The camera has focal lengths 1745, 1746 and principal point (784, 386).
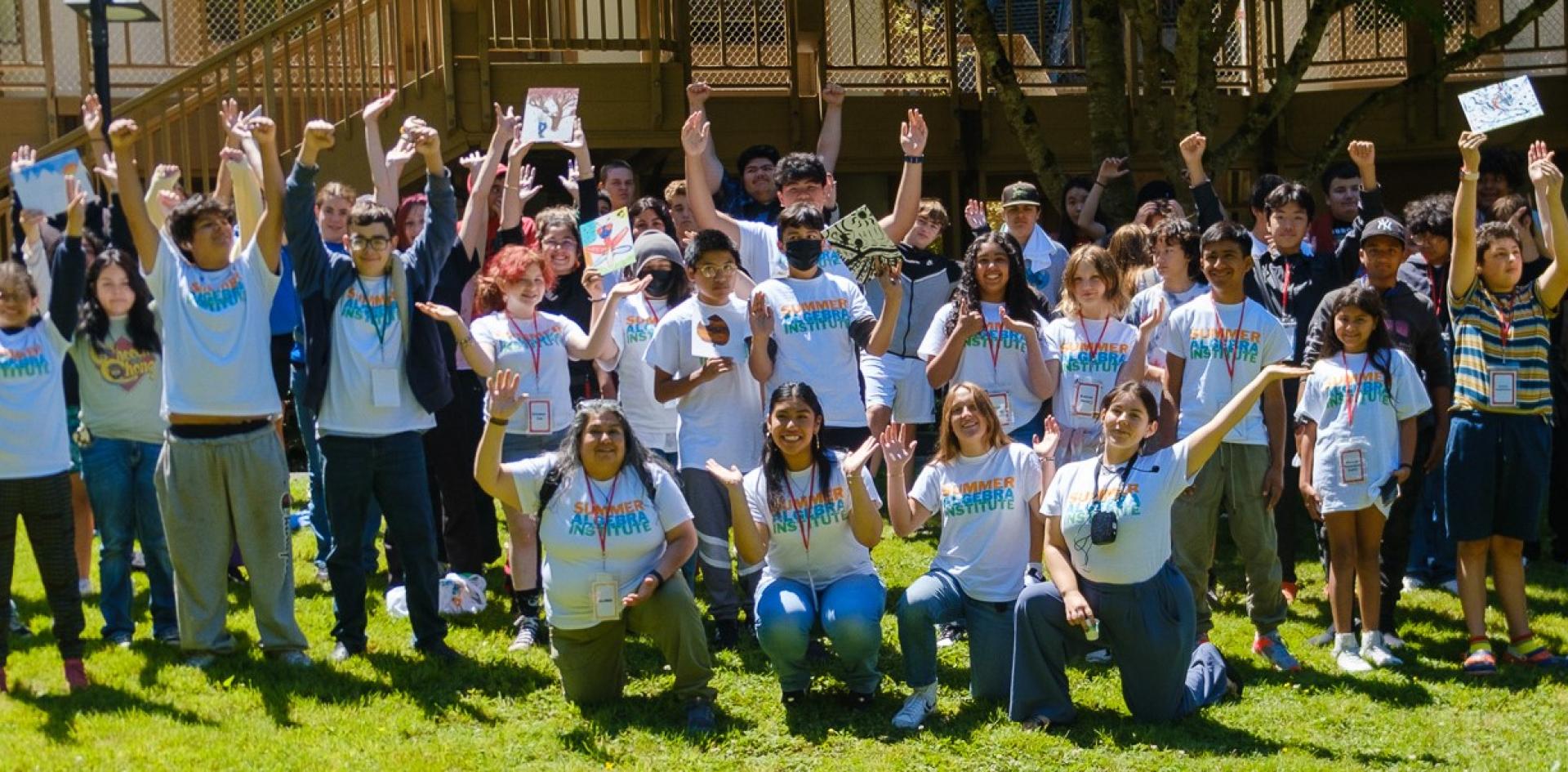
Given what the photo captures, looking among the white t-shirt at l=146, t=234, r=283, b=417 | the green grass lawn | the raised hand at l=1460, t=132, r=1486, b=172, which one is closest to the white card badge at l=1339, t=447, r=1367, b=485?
the green grass lawn

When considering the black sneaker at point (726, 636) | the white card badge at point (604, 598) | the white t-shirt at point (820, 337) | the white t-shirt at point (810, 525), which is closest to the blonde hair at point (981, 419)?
the white t-shirt at point (810, 525)

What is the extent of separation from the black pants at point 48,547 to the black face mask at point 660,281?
2562mm

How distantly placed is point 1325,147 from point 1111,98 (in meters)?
1.50

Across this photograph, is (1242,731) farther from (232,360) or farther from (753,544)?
(232,360)

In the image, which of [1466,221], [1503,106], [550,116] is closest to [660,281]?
[550,116]

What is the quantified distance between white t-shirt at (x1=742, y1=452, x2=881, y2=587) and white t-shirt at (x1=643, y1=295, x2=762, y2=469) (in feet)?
1.98

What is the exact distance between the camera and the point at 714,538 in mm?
7242

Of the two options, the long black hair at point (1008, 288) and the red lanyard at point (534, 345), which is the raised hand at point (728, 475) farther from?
the long black hair at point (1008, 288)

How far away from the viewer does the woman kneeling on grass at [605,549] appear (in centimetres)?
636

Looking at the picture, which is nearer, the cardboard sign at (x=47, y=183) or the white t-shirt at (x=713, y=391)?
the cardboard sign at (x=47, y=183)

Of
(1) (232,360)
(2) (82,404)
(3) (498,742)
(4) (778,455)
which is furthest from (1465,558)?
(2) (82,404)

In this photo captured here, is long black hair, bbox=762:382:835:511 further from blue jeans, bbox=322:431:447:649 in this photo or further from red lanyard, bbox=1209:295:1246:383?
red lanyard, bbox=1209:295:1246:383

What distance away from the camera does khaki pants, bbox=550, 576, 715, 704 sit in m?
6.35

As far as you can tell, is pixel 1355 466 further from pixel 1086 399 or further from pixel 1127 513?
pixel 1127 513
